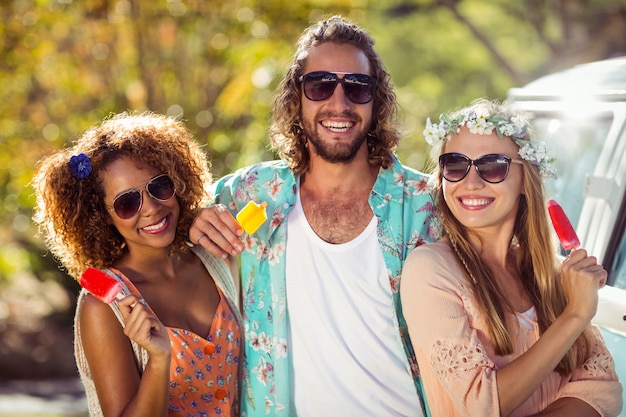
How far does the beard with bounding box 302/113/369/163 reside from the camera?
384 centimetres

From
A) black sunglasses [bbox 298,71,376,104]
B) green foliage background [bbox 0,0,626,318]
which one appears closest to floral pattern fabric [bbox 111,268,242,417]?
black sunglasses [bbox 298,71,376,104]

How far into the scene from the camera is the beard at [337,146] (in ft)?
12.6

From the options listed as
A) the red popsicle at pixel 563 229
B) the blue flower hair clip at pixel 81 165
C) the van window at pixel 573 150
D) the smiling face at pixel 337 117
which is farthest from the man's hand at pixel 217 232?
the van window at pixel 573 150

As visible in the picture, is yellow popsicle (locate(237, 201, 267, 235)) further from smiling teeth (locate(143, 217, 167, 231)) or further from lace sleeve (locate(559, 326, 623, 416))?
lace sleeve (locate(559, 326, 623, 416))

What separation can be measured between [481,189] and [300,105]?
50.0 inches

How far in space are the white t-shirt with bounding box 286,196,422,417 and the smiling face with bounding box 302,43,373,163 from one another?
418mm

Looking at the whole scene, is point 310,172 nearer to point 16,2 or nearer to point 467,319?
point 467,319

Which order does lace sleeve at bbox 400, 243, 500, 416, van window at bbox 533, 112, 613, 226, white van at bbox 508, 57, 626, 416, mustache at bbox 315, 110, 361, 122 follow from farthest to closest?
van window at bbox 533, 112, 613, 226 → mustache at bbox 315, 110, 361, 122 → white van at bbox 508, 57, 626, 416 → lace sleeve at bbox 400, 243, 500, 416

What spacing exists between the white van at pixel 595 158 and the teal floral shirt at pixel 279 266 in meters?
0.67

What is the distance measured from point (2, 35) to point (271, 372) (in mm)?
6610

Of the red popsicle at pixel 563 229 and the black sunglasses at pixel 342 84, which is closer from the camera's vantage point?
the red popsicle at pixel 563 229

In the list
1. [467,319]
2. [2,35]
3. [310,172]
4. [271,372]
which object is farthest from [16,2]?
[467,319]

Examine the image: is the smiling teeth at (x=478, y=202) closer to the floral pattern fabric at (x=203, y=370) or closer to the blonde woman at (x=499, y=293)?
the blonde woman at (x=499, y=293)

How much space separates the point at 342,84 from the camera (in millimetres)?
3848
